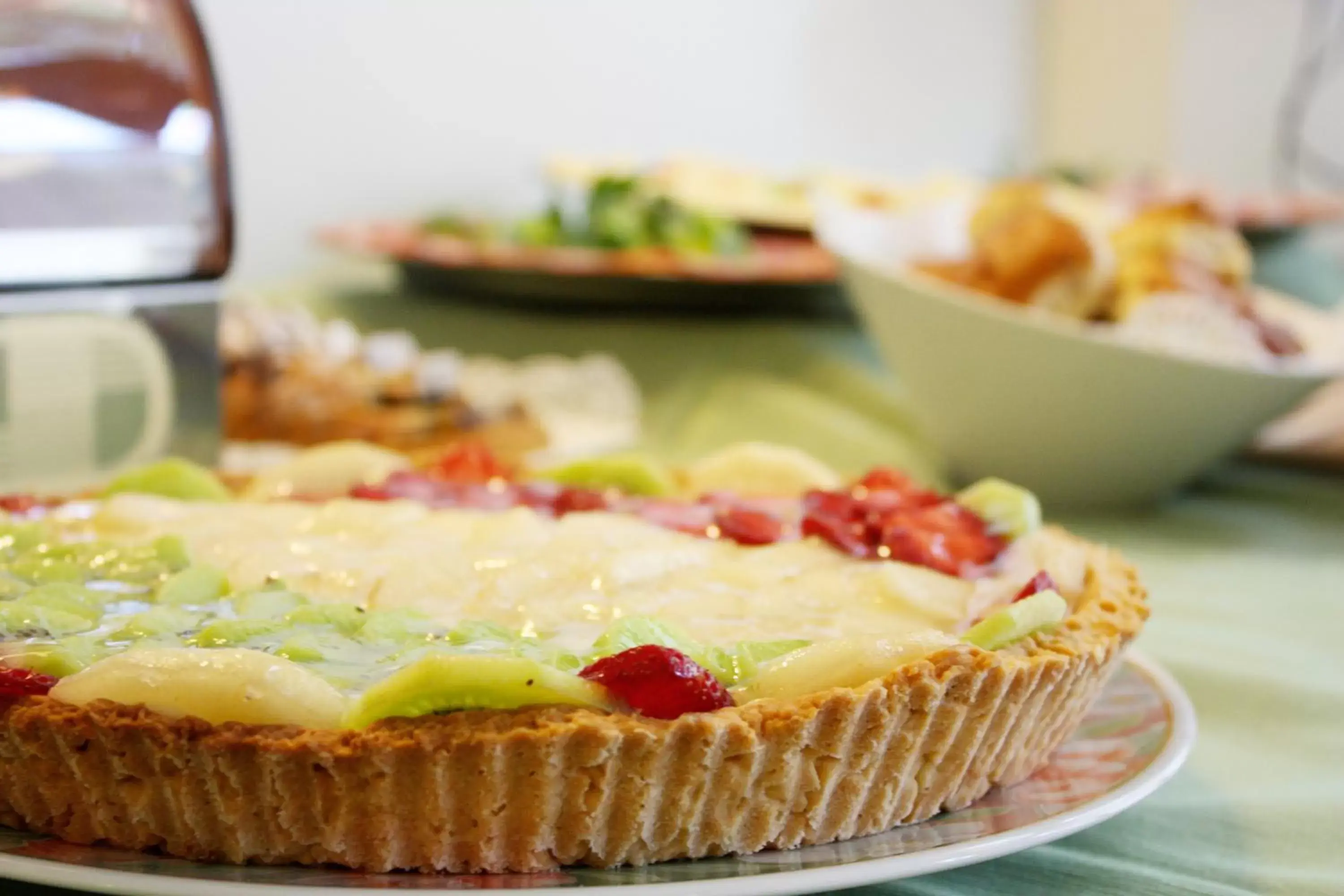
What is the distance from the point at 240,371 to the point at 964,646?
1.16 meters

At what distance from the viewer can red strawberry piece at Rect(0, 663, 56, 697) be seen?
0.61 metres

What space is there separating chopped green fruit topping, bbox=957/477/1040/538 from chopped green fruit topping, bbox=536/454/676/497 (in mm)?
211

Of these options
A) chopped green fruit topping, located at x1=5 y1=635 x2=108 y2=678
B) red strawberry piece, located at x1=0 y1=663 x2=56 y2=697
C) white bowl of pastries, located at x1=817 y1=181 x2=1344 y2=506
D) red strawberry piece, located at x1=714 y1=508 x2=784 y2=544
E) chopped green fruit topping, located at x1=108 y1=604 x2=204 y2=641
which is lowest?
white bowl of pastries, located at x1=817 y1=181 x2=1344 y2=506

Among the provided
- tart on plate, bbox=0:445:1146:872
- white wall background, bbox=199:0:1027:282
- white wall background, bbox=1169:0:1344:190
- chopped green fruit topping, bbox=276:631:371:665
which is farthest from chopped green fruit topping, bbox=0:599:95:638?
white wall background, bbox=1169:0:1344:190

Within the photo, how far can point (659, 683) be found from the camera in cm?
61

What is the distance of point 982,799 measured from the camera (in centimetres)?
70

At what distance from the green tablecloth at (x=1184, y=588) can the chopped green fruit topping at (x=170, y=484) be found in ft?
1.21

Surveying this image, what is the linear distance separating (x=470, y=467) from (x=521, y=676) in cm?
48

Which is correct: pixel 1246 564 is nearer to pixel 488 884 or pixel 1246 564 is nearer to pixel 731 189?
pixel 488 884

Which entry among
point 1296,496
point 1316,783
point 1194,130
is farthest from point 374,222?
point 1194,130

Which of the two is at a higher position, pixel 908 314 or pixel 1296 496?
pixel 908 314

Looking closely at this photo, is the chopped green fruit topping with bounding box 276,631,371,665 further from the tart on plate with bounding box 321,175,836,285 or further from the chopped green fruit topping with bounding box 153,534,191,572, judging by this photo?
the tart on plate with bounding box 321,175,836,285

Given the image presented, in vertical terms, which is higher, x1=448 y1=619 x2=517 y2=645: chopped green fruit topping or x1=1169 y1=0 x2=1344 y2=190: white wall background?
x1=448 y1=619 x2=517 y2=645: chopped green fruit topping

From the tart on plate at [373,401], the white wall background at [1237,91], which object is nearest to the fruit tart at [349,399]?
the tart on plate at [373,401]
